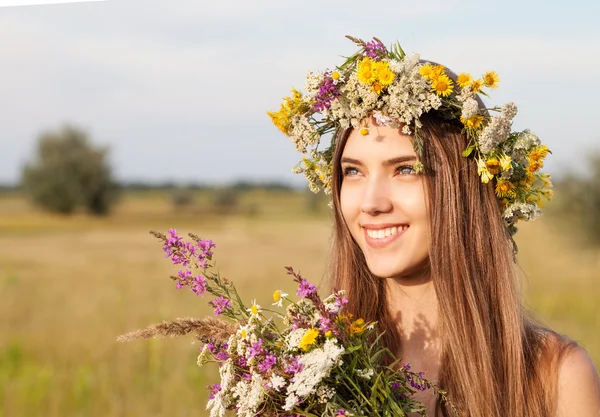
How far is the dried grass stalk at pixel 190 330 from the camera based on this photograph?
2.22 m

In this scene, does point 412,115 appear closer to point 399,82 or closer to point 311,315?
point 399,82

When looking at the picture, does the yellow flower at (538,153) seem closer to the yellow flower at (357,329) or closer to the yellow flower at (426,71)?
the yellow flower at (426,71)

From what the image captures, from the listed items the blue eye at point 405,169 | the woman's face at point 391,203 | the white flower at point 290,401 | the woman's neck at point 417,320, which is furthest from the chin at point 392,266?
the white flower at point 290,401

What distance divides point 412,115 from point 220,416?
1.24 metres

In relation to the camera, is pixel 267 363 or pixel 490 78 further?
pixel 490 78

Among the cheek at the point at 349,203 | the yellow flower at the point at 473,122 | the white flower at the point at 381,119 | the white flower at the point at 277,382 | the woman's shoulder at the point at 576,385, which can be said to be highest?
A: the yellow flower at the point at 473,122

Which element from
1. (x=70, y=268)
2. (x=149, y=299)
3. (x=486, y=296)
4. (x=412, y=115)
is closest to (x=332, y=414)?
(x=486, y=296)

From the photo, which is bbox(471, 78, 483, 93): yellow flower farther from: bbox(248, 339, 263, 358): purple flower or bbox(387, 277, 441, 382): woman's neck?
bbox(248, 339, 263, 358): purple flower

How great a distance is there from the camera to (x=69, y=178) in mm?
51375

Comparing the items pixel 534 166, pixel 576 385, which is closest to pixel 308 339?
pixel 576 385

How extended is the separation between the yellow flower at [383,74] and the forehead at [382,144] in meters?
0.17

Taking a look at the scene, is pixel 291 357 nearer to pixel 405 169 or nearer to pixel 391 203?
pixel 391 203

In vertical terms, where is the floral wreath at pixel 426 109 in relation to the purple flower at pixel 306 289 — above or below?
above

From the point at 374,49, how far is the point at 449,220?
72cm
